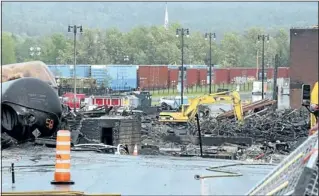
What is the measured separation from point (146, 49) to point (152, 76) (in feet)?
147

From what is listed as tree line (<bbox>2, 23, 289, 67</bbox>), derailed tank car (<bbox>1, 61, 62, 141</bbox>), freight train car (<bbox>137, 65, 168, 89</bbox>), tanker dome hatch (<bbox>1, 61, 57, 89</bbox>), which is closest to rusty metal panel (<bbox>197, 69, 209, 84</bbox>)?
freight train car (<bbox>137, 65, 168, 89</bbox>)

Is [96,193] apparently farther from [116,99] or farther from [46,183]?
[116,99]

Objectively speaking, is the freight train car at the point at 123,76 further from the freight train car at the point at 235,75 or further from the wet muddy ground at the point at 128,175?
the wet muddy ground at the point at 128,175

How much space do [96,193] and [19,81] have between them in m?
10.6

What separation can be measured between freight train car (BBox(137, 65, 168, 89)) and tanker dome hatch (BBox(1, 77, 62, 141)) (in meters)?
86.8

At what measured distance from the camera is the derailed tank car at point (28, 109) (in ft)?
69.2

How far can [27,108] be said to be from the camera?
21.4 meters

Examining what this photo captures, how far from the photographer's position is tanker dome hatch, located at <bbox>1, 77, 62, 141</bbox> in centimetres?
2109

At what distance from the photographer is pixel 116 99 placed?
218 feet

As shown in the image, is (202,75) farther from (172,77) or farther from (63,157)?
(63,157)

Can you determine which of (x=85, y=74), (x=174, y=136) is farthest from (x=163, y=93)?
(x=174, y=136)

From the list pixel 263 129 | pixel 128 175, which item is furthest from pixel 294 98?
pixel 128 175

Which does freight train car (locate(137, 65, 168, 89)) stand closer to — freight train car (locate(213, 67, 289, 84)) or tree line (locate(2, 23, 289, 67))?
freight train car (locate(213, 67, 289, 84))

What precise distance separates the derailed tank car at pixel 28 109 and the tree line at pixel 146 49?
4353 inches
